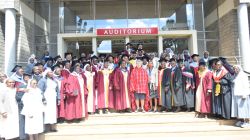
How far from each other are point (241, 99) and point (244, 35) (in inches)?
200

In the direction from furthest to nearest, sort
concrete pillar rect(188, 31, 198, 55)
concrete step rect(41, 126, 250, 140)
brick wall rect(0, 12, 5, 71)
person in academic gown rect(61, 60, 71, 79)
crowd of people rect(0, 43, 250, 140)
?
concrete pillar rect(188, 31, 198, 55) → brick wall rect(0, 12, 5, 71) → person in academic gown rect(61, 60, 71, 79) → concrete step rect(41, 126, 250, 140) → crowd of people rect(0, 43, 250, 140)

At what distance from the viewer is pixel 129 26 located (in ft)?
52.3

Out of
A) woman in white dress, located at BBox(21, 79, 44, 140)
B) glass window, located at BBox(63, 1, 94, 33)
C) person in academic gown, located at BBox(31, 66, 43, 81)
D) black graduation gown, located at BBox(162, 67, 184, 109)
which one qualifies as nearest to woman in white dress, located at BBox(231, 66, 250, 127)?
black graduation gown, located at BBox(162, 67, 184, 109)

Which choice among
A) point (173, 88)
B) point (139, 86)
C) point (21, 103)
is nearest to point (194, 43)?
point (173, 88)

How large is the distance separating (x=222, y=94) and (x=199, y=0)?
29.2ft

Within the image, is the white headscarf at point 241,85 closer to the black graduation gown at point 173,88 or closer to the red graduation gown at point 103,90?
the black graduation gown at point 173,88

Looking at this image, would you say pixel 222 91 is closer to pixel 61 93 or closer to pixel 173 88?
pixel 173 88

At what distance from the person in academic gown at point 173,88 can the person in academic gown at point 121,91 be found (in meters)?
1.13

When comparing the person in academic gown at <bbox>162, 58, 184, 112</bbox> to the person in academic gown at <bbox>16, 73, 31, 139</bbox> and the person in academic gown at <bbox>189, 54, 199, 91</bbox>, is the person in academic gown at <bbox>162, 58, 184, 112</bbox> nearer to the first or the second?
the person in academic gown at <bbox>189, 54, 199, 91</bbox>

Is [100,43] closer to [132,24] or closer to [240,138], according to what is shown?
[132,24]

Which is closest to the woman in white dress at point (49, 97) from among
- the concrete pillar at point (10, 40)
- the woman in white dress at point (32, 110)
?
the woman in white dress at point (32, 110)

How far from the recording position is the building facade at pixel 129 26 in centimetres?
1538

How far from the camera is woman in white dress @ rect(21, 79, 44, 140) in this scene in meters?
7.18

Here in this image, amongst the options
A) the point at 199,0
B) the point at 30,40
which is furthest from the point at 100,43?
the point at 199,0
